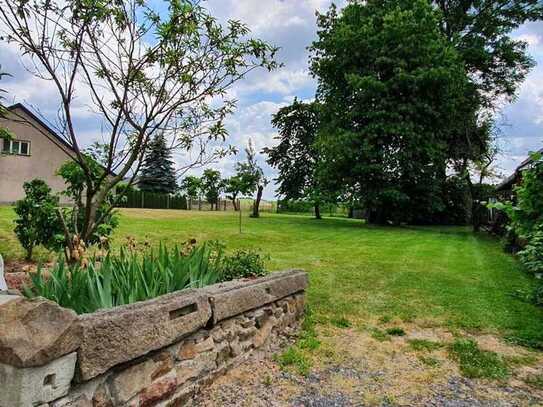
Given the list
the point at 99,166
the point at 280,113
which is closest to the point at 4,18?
the point at 99,166

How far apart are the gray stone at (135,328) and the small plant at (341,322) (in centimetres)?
184

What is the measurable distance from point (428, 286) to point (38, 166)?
871 inches

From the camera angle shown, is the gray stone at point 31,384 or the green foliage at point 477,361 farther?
the green foliage at point 477,361

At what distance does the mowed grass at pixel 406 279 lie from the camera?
14.2 feet

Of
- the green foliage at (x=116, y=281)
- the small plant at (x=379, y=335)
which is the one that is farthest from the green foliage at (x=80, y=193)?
the small plant at (x=379, y=335)

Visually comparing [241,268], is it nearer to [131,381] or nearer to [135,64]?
[131,381]

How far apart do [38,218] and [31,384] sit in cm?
436

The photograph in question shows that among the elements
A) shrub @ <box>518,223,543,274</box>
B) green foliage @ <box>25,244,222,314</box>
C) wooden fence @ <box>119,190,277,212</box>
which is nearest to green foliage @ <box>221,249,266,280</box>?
green foliage @ <box>25,244,222,314</box>

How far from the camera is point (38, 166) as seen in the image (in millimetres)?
21469

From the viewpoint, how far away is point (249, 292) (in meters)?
3.15

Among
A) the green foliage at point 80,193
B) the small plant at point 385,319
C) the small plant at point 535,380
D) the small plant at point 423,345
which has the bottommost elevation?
the small plant at point 535,380

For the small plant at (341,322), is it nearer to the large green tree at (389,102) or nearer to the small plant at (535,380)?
the small plant at (535,380)

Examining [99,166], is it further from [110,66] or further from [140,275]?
[140,275]

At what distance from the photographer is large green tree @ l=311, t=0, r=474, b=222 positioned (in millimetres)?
15266
